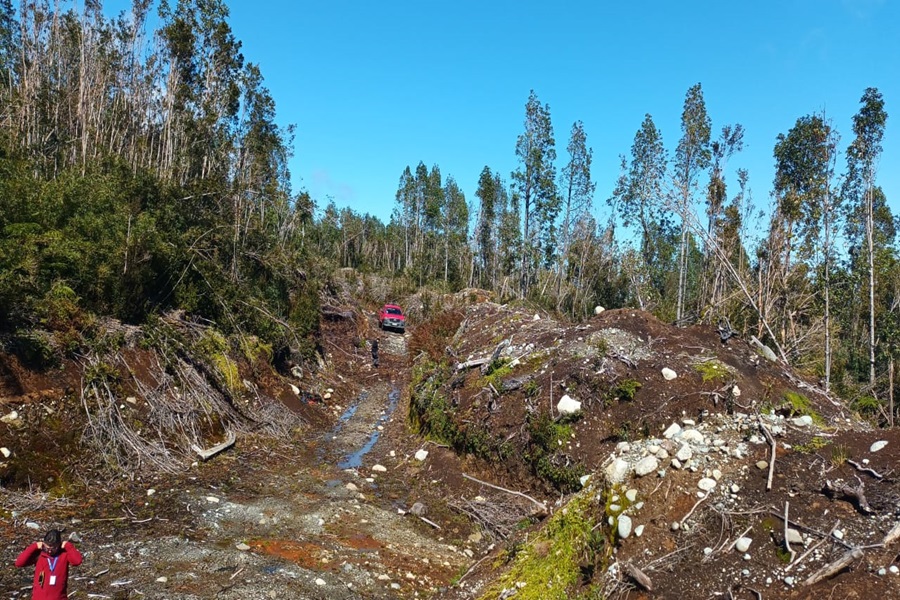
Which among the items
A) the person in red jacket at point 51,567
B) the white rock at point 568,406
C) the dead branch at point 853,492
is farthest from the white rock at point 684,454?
the person in red jacket at point 51,567

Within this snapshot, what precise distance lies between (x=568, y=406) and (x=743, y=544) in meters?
4.46

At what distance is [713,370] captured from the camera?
8.59 meters

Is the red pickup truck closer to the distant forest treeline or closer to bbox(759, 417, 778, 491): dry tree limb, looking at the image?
the distant forest treeline

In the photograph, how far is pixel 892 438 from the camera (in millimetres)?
5250

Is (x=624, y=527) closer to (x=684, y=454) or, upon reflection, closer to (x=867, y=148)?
(x=684, y=454)

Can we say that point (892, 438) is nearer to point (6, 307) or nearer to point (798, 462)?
point (798, 462)

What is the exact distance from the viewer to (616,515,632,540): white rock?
184 inches

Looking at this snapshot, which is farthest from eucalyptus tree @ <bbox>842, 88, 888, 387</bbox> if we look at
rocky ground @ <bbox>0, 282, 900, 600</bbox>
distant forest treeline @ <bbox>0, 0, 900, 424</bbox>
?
rocky ground @ <bbox>0, 282, 900, 600</bbox>

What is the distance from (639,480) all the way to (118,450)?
26.1 ft

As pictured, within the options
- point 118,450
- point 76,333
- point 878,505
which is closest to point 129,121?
point 76,333

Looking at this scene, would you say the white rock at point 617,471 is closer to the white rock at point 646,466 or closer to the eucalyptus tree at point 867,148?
the white rock at point 646,466

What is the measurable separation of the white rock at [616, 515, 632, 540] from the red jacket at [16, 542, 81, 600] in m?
4.75

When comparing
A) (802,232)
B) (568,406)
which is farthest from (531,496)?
(802,232)

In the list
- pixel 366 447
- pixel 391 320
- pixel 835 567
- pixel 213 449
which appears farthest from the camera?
pixel 391 320
